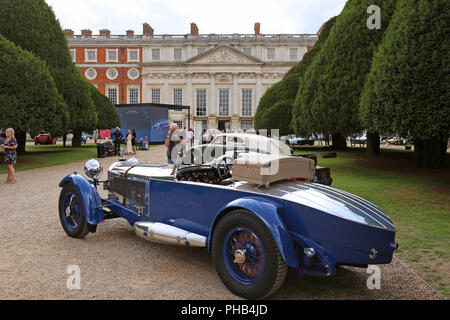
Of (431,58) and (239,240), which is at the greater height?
(431,58)

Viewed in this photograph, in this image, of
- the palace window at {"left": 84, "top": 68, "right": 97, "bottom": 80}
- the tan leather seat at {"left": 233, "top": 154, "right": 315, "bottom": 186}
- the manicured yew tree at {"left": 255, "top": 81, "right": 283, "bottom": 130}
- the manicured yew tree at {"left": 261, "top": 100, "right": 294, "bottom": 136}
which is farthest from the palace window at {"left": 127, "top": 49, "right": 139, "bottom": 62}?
the tan leather seat at {"left": 233, "top": 154, "right": 315, "bottom": 186}

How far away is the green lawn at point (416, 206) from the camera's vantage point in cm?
461

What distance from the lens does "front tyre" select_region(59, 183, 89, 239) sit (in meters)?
5.21

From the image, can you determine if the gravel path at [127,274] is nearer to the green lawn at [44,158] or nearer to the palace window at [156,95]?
the green lawn at [44,158]

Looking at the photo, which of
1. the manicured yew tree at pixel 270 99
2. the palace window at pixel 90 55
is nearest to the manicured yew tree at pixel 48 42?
the manicured yew tree at pixel 270 99

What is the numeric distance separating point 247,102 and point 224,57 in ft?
27.6

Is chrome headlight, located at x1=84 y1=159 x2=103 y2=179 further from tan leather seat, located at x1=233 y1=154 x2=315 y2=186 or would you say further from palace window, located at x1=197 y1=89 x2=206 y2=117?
palace window, located at x1=197 y1=89 x2=206 y2=117

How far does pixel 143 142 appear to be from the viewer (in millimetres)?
29359

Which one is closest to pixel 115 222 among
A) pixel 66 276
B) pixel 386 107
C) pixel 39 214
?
pixel 39 214

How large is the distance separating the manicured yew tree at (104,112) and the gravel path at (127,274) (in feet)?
93.9

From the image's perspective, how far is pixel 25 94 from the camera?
54.0ft

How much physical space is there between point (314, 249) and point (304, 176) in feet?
3.26
